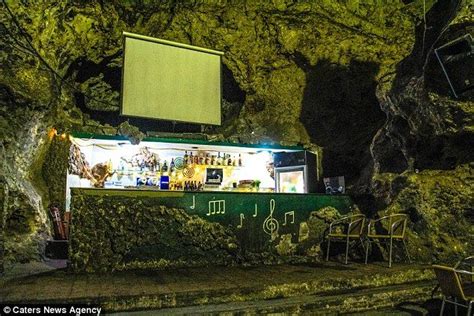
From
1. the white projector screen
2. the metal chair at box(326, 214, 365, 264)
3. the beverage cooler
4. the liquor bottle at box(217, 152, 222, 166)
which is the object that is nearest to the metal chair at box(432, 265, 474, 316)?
the metal chair at box(326, 214, 365, 264)

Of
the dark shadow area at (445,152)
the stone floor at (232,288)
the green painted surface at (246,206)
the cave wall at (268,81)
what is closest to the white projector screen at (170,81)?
the green painted surface at (246,206)

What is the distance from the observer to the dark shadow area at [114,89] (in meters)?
9.03

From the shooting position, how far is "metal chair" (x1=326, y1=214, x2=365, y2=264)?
6.64 m

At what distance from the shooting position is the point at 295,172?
10.2m

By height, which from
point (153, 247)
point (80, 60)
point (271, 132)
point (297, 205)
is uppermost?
point (80, 60)

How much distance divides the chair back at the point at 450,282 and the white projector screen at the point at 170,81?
14.5 ft

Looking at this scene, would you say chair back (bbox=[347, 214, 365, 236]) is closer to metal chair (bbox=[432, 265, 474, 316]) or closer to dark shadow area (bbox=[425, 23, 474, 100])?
metal chair (bbox=[432, 265, 474, 316])

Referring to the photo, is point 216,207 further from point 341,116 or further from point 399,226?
point 341,116

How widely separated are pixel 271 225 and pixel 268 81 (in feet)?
16.1

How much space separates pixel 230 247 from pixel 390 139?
14.4 ft

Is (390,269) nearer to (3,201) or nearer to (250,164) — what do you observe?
(250,164)

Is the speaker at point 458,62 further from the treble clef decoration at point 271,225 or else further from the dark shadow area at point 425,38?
the treble clef decoration at point 271,225

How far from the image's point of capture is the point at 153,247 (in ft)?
19.4

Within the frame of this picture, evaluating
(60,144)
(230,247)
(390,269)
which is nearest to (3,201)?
(230,247)
